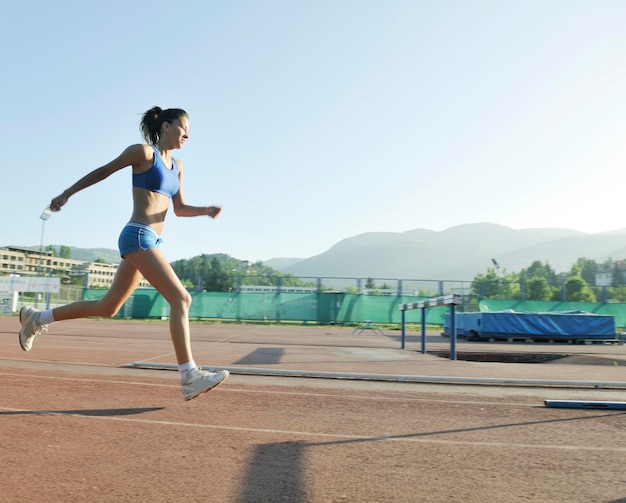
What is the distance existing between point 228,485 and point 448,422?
2.32 m

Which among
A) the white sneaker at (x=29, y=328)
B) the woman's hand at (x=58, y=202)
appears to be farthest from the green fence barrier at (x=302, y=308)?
the woman's hand at (x=58, y=202)

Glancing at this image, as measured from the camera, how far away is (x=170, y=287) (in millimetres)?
3580

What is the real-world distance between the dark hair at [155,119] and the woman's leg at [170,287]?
38.2 inches

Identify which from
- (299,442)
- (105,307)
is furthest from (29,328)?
(299,442)

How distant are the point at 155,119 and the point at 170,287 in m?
1.38

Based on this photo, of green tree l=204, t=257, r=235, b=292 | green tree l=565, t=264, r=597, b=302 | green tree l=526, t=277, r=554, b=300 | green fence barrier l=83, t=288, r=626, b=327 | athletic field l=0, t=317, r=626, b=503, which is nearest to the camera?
athletic field l=0, t=317, r=626, b=503

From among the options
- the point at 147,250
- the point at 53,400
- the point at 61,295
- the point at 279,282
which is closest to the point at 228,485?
the point at 147,250

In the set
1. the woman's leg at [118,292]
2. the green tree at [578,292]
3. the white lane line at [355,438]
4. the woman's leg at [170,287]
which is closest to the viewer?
the white lane line at [355,438]

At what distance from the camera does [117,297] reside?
3891 millimetres

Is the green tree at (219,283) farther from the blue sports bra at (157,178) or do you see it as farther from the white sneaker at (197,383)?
the white sneaker at (197,383)

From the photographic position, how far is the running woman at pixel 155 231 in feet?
11.6

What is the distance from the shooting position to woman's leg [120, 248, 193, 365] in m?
3.55

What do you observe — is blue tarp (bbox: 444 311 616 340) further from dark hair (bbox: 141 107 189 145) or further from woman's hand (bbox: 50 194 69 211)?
woman's hand (bbox: 50 194 69 211)

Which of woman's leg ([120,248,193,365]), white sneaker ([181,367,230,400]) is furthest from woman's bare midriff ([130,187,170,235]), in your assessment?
white sneaker ([181,367,230,400])
